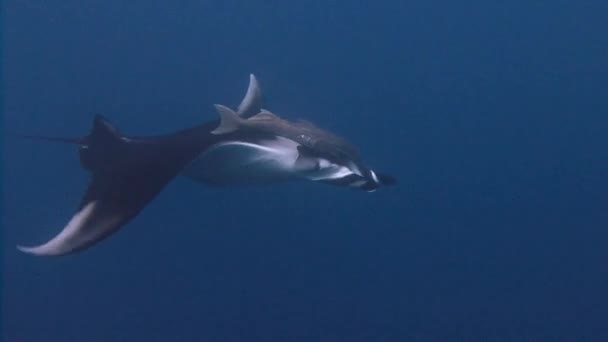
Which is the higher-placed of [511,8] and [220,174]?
[511,8]

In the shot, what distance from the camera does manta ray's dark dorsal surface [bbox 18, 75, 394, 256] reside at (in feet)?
11.1

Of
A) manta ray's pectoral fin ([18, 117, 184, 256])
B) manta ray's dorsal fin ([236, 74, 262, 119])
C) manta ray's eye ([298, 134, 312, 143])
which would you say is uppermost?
manta ray's dorsal fin ([236, 74, 262, 119])

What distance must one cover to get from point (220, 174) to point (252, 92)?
3.77 feet

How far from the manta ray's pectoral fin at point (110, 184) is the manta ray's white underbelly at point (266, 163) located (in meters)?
0.43

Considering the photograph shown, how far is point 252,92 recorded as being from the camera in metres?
5.14

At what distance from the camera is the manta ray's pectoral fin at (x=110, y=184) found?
2.88 meters

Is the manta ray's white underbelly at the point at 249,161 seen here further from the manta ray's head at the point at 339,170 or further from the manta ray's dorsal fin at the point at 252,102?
the manta ray's dorsal fin at the point at 252,102

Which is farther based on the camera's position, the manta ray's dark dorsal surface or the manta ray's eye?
the manta ray's eye

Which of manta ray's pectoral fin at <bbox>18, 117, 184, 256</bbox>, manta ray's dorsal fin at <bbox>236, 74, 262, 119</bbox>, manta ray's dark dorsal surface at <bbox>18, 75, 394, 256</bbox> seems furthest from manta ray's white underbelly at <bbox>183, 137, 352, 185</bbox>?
manta ray's dorsal fin at <bbox>236, 74, 262, 119</bbox>

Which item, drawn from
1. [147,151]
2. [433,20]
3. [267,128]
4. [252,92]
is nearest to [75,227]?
[147,151]

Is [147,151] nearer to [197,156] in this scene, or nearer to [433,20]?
[197,156]

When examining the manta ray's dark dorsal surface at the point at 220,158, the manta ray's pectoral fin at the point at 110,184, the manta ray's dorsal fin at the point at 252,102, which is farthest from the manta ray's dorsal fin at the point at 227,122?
the manta ray's dorsal fin at the point at 252,102

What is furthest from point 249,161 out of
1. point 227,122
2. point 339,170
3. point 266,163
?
point 339,170

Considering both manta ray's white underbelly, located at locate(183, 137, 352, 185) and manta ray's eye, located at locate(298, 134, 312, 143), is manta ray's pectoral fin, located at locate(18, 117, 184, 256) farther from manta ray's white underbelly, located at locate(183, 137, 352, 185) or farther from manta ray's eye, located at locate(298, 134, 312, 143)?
manta ray's eye, located at locate(298, 134, 312, 143)
